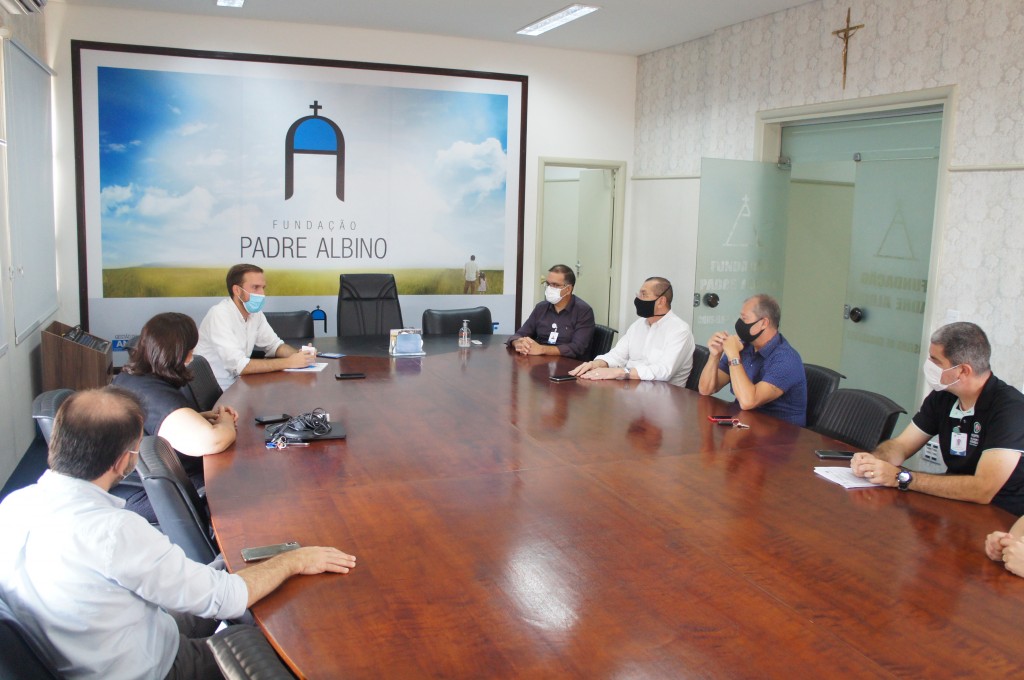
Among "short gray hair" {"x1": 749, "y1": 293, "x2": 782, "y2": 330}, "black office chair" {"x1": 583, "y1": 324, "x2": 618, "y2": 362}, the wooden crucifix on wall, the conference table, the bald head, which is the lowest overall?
the conference table

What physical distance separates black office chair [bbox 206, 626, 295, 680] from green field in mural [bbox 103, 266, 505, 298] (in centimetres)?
616

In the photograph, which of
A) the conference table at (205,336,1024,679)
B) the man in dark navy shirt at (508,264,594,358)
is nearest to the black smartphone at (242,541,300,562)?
the conference table at (205,336,1024,679)

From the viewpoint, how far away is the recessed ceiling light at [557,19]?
21.0 feet

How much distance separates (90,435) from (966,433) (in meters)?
2.85

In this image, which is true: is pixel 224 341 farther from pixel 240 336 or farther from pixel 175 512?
pixel 175 512

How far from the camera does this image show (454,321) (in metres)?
6.63

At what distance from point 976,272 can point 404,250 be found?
4896mm

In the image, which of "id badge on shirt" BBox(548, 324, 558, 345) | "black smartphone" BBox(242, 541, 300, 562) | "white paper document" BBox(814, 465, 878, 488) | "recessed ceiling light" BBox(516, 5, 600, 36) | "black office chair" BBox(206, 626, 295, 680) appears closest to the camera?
"black office chair" BBox(206, 626, 295, 680)

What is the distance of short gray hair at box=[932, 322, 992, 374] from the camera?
2.88 metres

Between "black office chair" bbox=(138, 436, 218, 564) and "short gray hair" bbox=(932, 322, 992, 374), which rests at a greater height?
"short gray hair" bbox=(932, 322, 992, 374)

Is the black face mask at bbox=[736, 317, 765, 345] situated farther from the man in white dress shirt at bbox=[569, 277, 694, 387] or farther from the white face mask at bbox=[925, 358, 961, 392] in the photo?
the white face mask at bbox=[925, 358, 961, 392]

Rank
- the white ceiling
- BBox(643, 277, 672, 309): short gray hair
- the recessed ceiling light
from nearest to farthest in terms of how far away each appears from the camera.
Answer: BBox(643, 277, 672, 309): short gray hair, the white ceiling, the recessed ceiling light

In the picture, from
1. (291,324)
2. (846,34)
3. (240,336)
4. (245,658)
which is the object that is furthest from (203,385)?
(846,34)

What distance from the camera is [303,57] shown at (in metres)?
7.35
